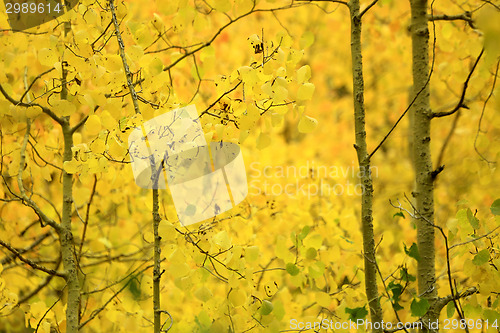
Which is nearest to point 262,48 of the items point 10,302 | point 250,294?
point 250,294

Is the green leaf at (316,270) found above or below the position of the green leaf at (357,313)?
above

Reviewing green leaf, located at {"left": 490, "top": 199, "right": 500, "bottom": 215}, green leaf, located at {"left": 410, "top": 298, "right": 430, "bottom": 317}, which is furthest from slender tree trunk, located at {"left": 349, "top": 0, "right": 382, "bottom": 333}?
green leaf, located at {"left": 490, "top": 199, "right": 500, "bottom": 215}

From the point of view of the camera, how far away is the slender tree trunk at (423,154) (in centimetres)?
167

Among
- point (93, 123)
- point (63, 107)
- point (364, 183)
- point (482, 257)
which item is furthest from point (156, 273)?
point (482, 257)

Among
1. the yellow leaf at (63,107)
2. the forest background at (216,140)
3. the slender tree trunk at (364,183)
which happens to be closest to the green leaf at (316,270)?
the forest background at (216,140)

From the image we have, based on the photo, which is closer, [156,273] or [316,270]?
[156,273]

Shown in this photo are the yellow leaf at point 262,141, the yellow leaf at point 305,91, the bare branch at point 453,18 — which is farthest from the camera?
the bare branch at point 453,18

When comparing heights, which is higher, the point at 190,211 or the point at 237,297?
the point at 190,211

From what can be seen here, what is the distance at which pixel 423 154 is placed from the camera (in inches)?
66.5

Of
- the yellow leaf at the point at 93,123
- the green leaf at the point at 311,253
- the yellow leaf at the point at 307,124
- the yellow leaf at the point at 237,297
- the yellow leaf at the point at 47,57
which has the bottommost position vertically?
the yellow leaf at the point at 237,297

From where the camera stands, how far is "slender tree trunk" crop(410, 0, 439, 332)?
1670mm

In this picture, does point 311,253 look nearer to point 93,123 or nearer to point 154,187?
point 154,187

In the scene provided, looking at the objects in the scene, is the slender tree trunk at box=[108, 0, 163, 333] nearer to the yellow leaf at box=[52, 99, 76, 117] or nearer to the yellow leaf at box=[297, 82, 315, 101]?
the yellow leaf at box=[52, 99, 76, 117]

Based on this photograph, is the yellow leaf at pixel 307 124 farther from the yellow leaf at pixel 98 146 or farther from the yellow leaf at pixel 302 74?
the yellow leaf at pixel 98 146
